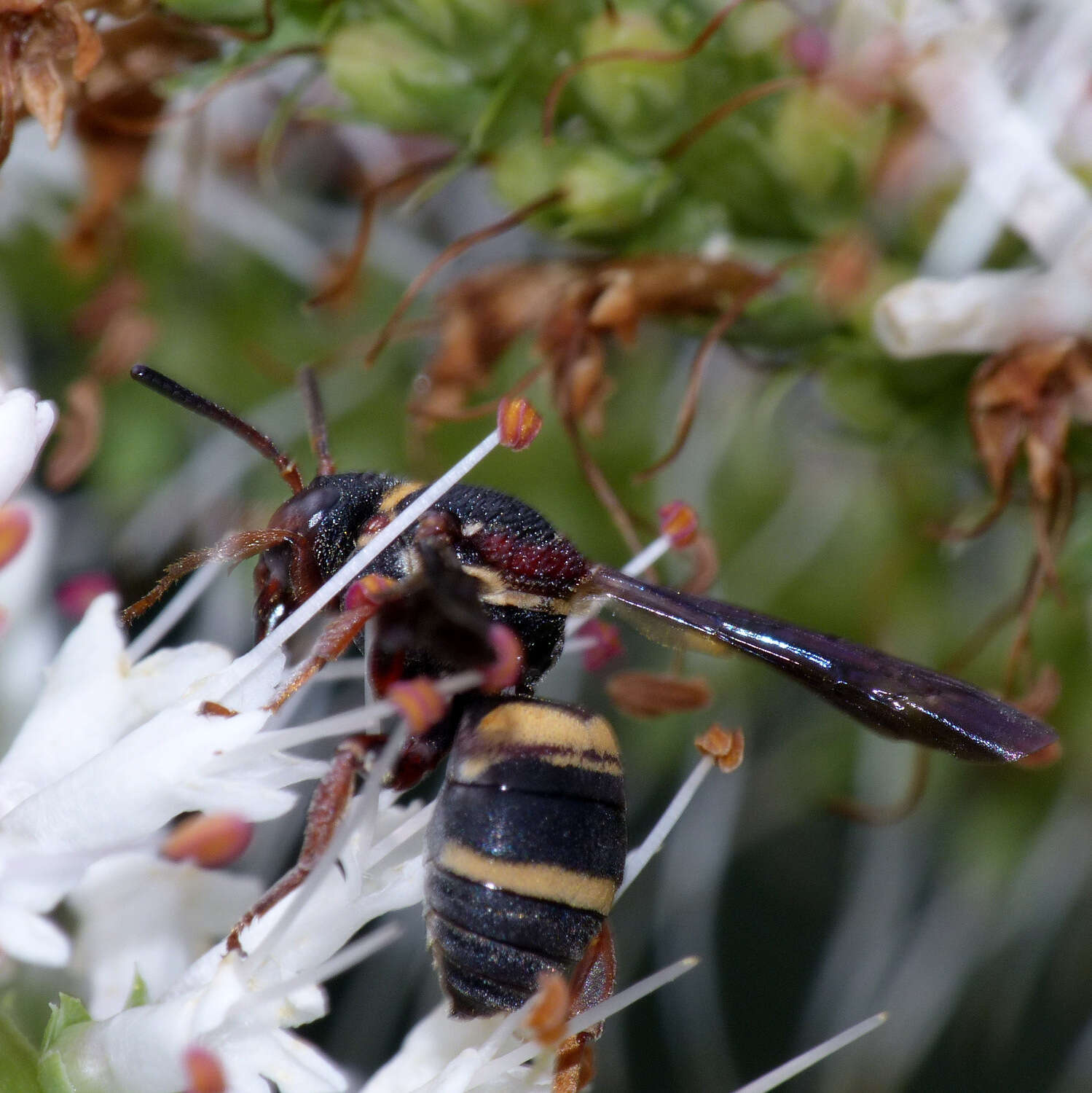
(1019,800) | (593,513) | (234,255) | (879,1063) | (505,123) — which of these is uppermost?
(505,123)

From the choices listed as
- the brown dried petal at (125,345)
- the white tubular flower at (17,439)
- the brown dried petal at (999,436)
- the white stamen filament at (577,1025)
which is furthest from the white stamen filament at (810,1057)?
the brown dried petal at (125,345)

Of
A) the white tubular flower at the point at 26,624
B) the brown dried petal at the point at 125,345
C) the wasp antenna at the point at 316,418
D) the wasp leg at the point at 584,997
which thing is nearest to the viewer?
the wasp leg at the point at 584,997

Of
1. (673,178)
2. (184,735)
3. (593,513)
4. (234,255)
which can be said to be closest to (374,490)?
(184,735)

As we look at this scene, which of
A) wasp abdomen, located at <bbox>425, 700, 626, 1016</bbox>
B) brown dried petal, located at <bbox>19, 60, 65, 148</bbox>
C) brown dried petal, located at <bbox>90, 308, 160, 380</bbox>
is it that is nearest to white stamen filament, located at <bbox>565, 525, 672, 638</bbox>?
wasp abdomen, located at <bbox>425, 700, 626, 1016</bbox>

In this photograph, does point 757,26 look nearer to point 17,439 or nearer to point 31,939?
point 17,439

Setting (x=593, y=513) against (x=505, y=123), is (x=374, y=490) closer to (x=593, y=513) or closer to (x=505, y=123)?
(x=505, y=123)

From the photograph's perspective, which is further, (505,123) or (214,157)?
(214,157)

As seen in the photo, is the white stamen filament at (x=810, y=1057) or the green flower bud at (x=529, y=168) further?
the green flower bud at (x=529, y=168)

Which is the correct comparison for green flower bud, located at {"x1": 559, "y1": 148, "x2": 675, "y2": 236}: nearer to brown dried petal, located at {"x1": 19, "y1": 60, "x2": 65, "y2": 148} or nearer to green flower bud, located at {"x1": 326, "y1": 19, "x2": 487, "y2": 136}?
green flower bud, located at {"x1": 326, "y1": 19, "x2": 487, "y2": 136}

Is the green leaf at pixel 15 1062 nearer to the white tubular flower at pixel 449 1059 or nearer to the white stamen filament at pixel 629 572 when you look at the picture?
the white tubular flower at pixel 449 1059
